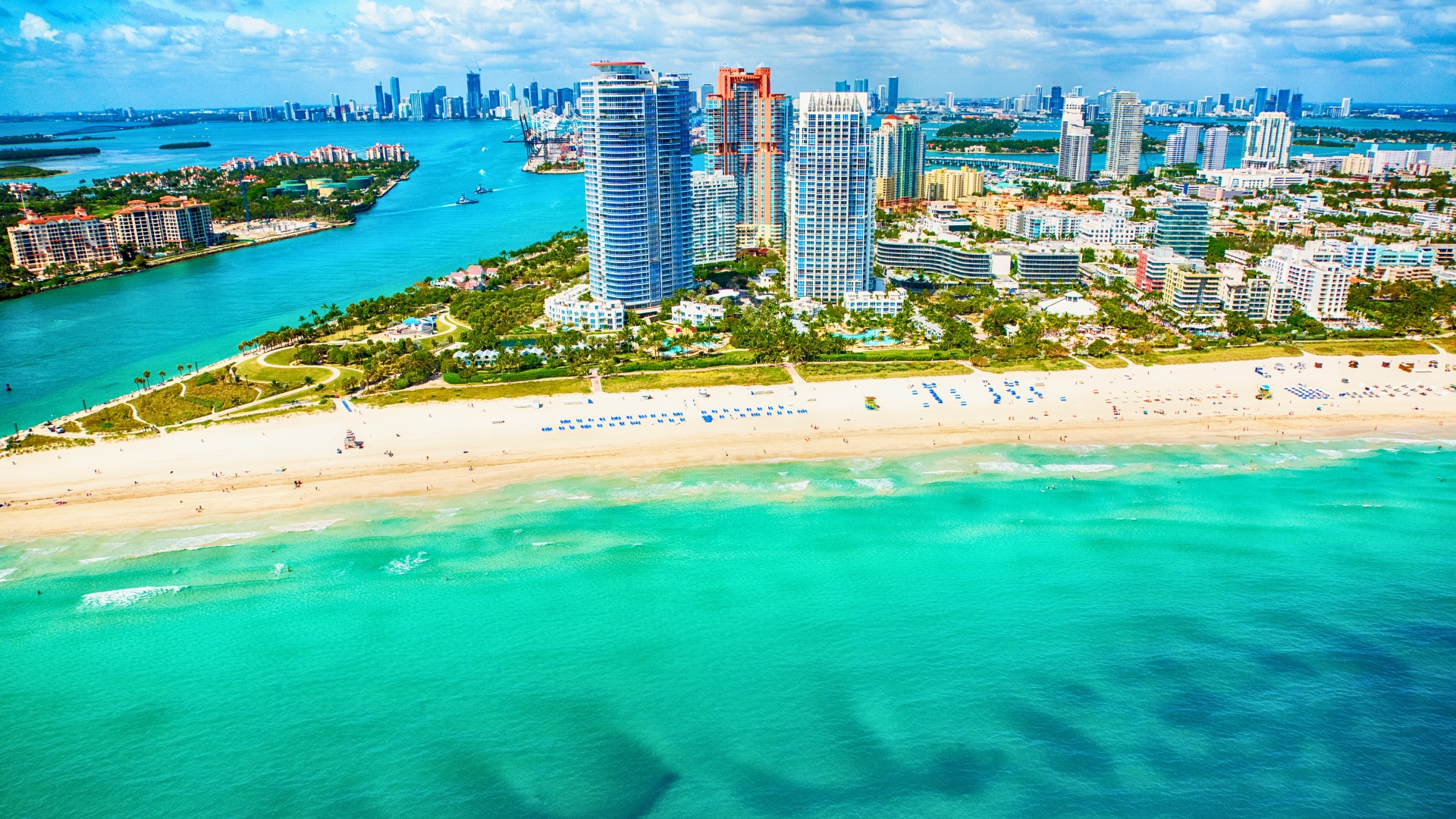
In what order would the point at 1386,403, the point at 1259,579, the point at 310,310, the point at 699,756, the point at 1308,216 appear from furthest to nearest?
the point at 1308,216 → the point at 310,310 → the point at 1386,403 → the point at 1259,579 → the point at 699,756

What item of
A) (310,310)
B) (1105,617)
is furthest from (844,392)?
(310,310)

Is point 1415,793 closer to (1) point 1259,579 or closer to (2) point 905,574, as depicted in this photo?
(1) point 1259,579

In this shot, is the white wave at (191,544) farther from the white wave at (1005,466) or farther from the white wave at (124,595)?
the white wave at (1005,466)

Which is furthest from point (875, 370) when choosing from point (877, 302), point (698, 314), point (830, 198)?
point (830, 198)

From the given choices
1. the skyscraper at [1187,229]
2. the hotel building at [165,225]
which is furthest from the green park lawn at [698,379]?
the hotel building at [165,225]

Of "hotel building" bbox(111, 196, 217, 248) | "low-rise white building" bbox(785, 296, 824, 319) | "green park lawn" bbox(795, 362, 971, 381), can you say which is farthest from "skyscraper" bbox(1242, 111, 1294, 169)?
"hotel building" bbox(111, 196, 217, 248)

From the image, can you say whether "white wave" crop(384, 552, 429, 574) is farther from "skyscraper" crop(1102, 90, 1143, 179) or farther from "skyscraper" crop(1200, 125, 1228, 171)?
"skyscraper" crop(1200, 125, 1228, 171)
